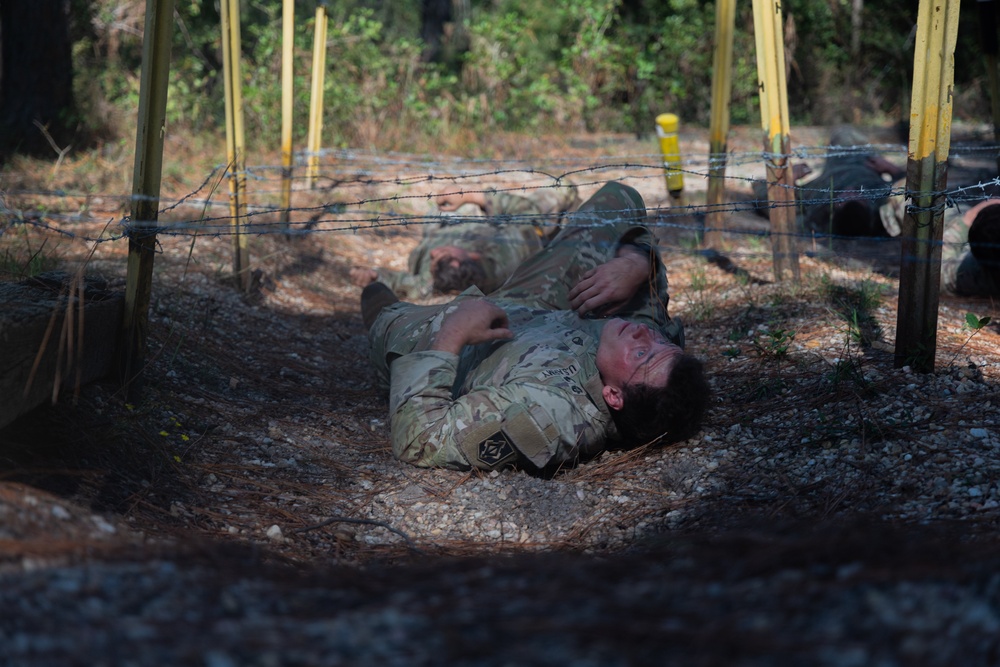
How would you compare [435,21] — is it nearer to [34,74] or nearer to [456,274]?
[34,74]

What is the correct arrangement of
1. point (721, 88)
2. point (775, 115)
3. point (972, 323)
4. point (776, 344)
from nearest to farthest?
point (972, 323)
point (776, 344)
point (775, 115)
point (721, 88)

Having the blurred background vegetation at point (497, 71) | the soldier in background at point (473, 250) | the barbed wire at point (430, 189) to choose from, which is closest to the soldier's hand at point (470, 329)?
the barbed wire at point (430, 189)

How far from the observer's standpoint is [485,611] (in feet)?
5.18

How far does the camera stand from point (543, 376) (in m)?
2.97

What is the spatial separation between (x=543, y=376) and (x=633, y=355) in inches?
12.5

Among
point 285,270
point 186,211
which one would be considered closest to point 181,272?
point 285,270

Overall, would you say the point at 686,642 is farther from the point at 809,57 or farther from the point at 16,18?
the point at 809,57

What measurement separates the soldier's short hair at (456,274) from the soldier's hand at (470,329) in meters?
2.08

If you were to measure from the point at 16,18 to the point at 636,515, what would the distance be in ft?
22.4

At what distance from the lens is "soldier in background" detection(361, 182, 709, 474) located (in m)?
2.84

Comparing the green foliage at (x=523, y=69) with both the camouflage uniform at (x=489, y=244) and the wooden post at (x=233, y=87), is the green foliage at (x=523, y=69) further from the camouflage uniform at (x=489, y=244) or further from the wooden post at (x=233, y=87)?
the wooden post at (x=233, y=87)

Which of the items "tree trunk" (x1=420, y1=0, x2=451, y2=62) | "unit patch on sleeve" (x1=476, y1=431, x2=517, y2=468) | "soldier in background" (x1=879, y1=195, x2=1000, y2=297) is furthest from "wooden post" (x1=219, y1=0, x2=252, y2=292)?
"tree trunk" (x1=420, y1=0, x2=451, y2=62)

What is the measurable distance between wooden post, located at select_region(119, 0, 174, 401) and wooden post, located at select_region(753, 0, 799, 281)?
118 inches

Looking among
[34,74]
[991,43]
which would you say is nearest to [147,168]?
[34,74]
